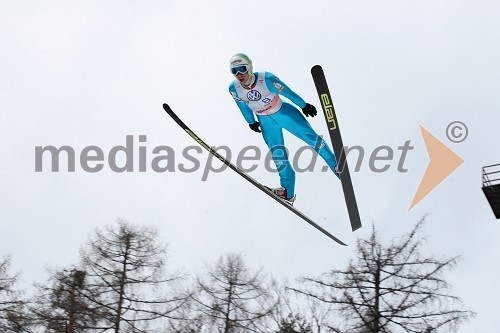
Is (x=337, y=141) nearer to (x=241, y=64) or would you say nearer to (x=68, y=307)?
(x=241, y=64)

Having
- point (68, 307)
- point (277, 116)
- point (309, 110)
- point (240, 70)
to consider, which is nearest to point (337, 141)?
point (309, 110)

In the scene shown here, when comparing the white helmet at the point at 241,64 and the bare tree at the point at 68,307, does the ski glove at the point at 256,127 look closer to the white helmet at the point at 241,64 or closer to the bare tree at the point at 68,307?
the white helmet at the point at 241,64

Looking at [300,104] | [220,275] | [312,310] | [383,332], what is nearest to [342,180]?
[300,104]

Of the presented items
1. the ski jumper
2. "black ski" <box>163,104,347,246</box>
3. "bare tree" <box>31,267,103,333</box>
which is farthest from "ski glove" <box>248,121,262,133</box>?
"bare tree" <box>31,267,103,333</box>

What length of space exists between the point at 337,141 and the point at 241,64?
1.64m

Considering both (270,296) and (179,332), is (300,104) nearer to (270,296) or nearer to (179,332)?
(179,332)

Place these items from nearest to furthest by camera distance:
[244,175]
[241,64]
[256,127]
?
[241,64] → [256,127] → [244,175]

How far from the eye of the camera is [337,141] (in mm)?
10578

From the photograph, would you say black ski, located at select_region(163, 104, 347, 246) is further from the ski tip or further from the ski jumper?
the ski tip

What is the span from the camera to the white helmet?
1016 cm

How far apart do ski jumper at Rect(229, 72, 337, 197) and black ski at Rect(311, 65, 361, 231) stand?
0.23 metres

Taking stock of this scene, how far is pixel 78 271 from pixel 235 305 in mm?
3701

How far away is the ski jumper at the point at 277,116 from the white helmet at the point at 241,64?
260mm

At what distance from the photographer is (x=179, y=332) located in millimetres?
16781
